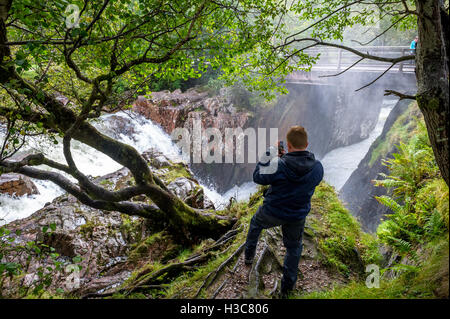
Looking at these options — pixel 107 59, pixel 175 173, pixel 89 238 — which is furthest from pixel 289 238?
pixel 175 173

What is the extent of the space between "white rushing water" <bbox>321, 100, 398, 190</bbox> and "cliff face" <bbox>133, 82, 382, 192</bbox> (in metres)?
0.73

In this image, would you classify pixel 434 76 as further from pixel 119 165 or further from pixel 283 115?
pixel 283 115

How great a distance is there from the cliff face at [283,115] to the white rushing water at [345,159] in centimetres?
73

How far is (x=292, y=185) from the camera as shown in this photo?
2842 mm

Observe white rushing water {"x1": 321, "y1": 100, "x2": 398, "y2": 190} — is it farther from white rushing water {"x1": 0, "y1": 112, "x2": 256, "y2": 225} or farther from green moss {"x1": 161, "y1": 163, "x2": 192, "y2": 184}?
green moss {"x1": 161, "y1": 163, "x2": 192, "y2": 184}

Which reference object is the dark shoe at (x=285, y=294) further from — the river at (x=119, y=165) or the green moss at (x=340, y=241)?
the river at (x=119, y=165)

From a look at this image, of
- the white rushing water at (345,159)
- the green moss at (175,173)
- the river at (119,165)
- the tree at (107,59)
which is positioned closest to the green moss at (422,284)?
the tree at (107,59)

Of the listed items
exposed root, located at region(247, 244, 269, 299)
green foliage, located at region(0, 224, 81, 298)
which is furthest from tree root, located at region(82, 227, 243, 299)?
green foliage, located at region(0, 224, 81, 298)

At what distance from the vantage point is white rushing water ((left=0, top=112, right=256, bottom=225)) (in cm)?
845

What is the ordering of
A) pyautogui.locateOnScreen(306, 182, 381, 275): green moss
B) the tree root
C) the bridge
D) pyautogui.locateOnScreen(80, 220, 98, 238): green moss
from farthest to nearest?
1. the bridge
2. pyautogui.locateOnScreen(80, 220, 98, 238): green moss
3. pyautogui.locateOnScreen(306, 182, 381, 275): green moss
4. the tree root

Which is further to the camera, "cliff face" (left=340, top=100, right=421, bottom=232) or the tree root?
"cliff face" (left=340, top=100, right=421, bottom=232)
